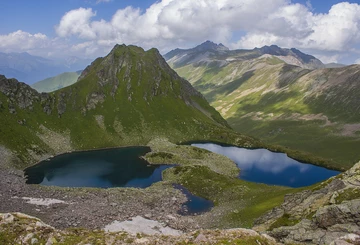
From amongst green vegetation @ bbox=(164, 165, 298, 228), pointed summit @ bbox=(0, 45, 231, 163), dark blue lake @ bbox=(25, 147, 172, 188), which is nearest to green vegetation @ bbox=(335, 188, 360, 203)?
green vegetation @ bbox=(164, 165, 298, 228)

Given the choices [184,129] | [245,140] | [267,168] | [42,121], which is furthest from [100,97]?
[267,168]

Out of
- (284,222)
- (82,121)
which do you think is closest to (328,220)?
(284,222)

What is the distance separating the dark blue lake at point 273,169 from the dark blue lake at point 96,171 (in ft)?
126

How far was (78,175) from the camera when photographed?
10712 cm

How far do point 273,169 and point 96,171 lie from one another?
79415 millimetres

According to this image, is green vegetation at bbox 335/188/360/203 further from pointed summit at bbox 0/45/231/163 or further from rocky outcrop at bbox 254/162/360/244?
pointed summit at bbox 0/45/231/163

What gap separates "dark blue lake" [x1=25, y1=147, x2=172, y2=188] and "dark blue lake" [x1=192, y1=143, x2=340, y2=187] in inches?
1513

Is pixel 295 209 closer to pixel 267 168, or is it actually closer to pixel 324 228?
pixel 324 228

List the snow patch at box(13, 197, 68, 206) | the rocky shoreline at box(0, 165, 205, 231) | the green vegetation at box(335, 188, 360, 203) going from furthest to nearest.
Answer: the snow patch at box(13, 197, 68, 206), the rocky shoreline at box(0, 165, 205, 231), the green vegetation at box(335, 188, 360, 203)

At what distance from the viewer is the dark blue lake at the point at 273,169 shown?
11406cm

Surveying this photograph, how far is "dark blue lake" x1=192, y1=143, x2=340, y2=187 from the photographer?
11406 cm

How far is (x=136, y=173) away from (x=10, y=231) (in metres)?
85.5

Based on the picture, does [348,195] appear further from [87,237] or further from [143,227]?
[143,227]

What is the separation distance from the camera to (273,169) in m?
130
